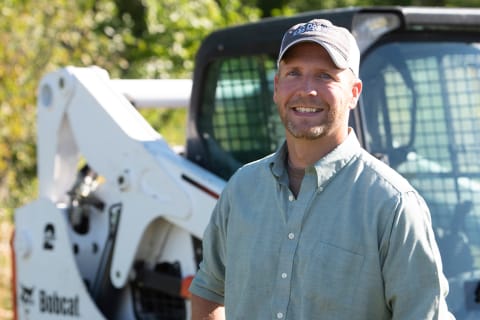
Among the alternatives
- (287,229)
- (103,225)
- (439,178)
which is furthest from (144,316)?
(287,229)

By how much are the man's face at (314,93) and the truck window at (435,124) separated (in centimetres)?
141

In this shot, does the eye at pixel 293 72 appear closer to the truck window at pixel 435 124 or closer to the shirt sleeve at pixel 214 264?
the shirt sleeve at pixel 214 264

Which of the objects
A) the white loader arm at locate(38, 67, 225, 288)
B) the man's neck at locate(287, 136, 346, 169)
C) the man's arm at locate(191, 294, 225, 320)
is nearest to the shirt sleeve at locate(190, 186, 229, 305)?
the man's arm at locate(191, 294, 225, 320)

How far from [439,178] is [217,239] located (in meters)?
1.37

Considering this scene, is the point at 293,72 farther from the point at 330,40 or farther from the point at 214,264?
the point at 214,264

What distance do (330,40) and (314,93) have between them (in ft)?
0.44

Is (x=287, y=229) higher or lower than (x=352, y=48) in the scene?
lower

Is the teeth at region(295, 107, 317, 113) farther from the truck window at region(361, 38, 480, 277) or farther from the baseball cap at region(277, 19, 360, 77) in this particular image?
the truck window at region(361, 38, 480, 277)

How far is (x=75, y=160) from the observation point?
597cm

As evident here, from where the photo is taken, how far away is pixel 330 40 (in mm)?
2955

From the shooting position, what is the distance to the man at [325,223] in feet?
9.39

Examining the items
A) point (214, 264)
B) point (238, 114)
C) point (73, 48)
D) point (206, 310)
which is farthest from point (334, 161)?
point (73, 48)

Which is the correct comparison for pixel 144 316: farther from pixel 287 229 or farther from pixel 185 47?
pixel 185 47

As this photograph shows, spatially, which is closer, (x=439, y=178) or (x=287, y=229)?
(x=287, y=229)
